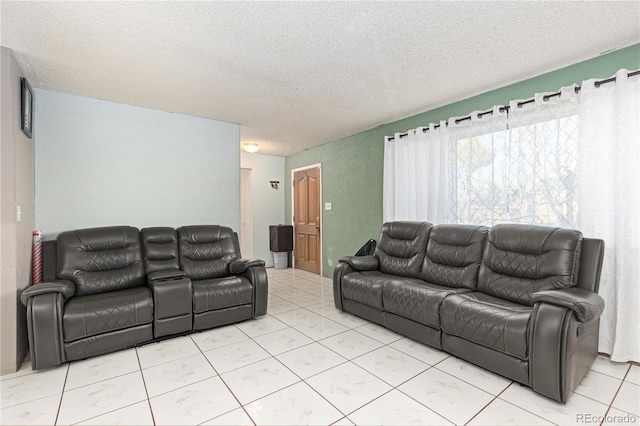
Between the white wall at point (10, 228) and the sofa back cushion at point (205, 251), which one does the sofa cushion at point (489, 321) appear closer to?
the sofa back cushion at point (205, 251)

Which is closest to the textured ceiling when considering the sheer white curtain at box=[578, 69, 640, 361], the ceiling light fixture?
the sheer white curtain at box=[578, 69, 640, 361]

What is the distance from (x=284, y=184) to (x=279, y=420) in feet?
17.6

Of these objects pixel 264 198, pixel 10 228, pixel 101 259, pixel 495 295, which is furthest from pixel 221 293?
pixel 264 198

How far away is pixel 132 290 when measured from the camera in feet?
9.44

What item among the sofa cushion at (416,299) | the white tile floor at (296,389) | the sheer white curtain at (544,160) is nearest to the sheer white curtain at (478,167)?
the sheer white curtain at (544,160)

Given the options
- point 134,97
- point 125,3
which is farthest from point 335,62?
point 134,97

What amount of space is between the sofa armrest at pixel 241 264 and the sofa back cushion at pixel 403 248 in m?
1.50

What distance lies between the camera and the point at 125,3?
1835 mm

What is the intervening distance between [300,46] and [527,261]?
2.57m

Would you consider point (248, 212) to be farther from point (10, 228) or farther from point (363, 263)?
point (10, 228)

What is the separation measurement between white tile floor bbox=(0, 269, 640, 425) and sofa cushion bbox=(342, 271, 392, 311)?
15.6 inches

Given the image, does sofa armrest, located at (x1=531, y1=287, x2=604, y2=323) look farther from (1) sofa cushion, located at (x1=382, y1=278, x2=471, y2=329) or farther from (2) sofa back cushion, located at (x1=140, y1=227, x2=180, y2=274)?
(2) sofa back cushion, located at (x1=140, y1=227, x2=180, y2=274)

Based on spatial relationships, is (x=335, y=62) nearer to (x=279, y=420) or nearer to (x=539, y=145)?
(x=539, y=145)

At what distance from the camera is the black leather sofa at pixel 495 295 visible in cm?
188
